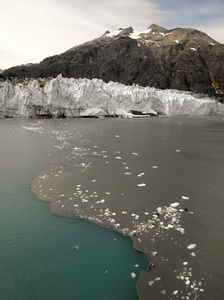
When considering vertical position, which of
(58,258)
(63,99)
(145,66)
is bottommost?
(58,258)

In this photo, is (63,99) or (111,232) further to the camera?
(63,99)

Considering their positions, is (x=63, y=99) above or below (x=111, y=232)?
above

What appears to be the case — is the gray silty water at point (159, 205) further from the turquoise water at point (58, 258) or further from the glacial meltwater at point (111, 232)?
the turquoise water at point (58, 258)

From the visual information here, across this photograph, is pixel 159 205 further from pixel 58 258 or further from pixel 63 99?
pixel 63 99

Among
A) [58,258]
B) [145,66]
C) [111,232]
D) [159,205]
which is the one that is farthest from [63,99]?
[145,66]

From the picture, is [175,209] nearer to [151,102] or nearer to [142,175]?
[142,175]

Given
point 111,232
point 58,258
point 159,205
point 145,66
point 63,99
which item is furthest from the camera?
point 145,66

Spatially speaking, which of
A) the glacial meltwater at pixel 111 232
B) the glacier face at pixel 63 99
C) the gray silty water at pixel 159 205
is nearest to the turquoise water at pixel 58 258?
the glacial meltwater at pixel 111 232
